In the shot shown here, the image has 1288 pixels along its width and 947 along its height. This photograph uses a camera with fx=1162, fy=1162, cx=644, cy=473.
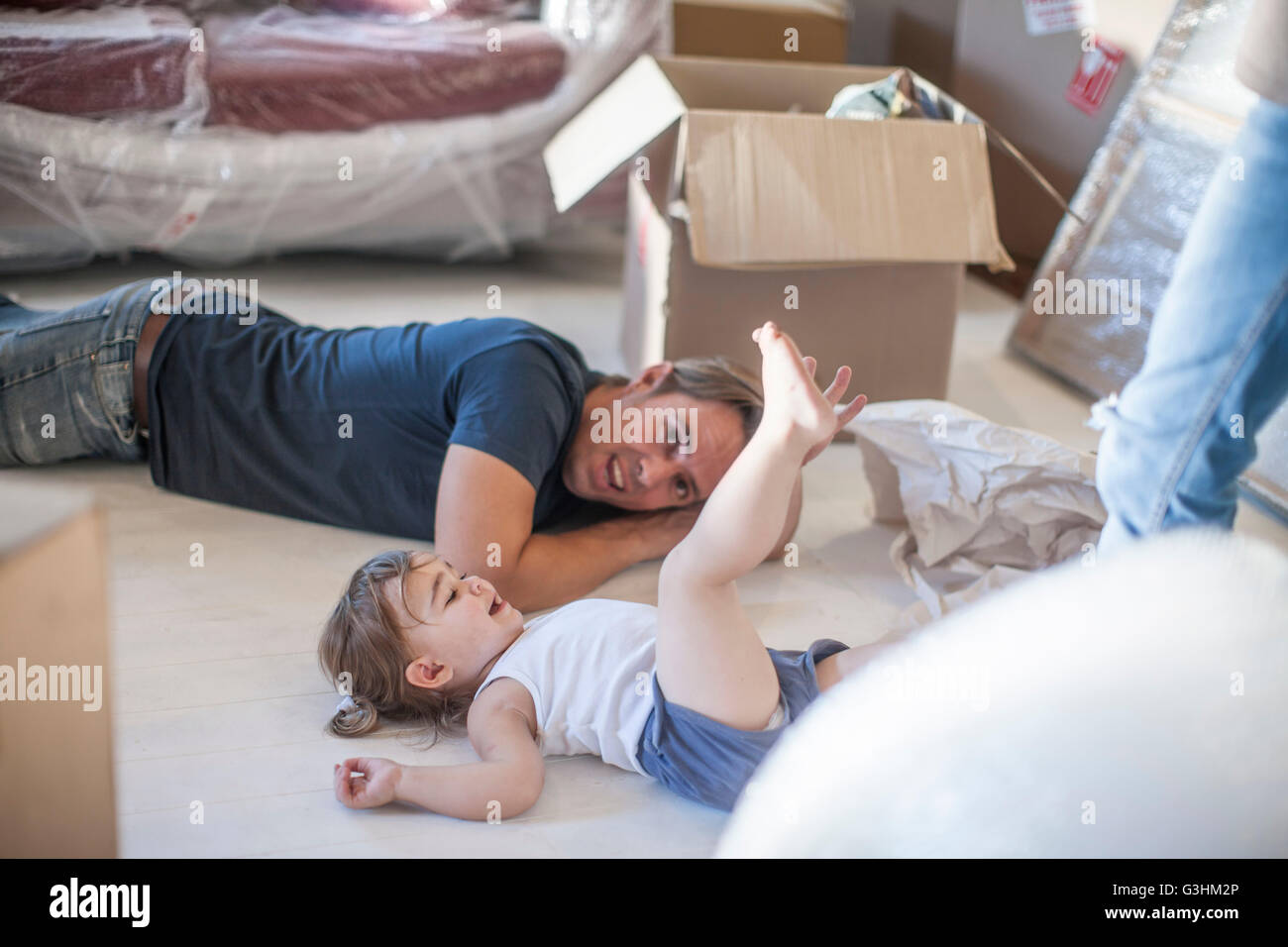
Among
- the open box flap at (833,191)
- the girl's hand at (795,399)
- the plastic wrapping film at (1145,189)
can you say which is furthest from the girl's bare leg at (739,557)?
the plastic wrapping film at (1145,189)

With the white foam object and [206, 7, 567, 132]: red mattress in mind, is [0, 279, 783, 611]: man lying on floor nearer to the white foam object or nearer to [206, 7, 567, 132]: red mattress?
the white foam object

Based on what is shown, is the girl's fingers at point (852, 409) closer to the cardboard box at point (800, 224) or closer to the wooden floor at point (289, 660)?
the wooden floor at point (289, 660)

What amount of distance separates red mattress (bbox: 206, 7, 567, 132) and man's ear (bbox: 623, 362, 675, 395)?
1413 millimetres

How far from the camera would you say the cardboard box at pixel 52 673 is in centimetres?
70

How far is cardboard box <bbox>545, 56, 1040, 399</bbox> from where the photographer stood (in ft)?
6.28

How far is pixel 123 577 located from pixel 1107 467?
1.27 meters

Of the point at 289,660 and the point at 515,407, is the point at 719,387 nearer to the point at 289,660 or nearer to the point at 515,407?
the point at 515,407

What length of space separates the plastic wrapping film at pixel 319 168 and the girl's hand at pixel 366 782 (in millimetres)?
1793

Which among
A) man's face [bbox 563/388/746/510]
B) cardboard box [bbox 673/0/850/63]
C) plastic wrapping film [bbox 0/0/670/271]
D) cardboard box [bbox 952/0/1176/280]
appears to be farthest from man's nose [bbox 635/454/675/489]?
cardboard box [bbox 952/0/1176/280]

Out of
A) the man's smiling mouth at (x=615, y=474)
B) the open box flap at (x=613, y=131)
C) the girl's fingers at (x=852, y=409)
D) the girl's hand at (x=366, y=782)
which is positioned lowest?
the girl's hand at (x=366, y=782)

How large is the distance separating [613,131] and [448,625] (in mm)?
1161

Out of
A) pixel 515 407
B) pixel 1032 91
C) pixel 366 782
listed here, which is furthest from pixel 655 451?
pixel 1032 91
